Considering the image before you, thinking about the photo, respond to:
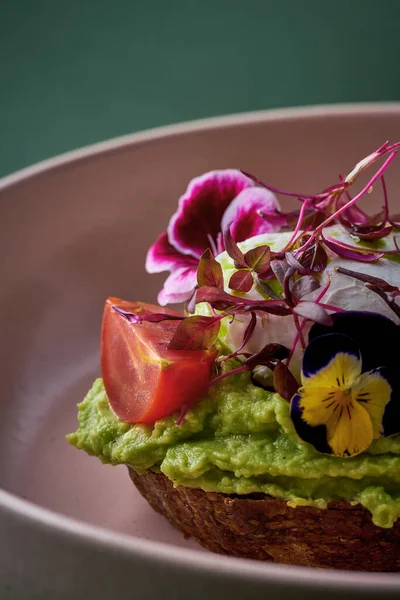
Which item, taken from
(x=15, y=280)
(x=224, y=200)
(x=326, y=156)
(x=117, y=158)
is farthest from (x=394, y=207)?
(x=15, y=280)

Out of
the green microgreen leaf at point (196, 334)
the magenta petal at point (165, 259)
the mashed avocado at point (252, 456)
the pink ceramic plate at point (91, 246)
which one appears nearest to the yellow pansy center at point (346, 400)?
the mashed avocado at point (252, 456)

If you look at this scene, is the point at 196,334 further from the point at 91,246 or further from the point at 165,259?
the point at 91,246

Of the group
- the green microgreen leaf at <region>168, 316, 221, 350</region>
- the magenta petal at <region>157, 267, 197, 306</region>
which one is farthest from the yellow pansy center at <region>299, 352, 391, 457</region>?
the magenta petal at <region>157, 267, 197, 306</region>

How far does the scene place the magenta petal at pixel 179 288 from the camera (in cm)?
190

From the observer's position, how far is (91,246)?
242 cm

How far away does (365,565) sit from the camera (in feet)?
4.60

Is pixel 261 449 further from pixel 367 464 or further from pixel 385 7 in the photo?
pixel 385 7

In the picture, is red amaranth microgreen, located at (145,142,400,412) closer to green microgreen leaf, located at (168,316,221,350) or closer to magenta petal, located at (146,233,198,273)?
green microgreen leaf, located at (168,316,221,350)

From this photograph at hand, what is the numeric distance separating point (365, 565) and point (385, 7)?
9.64 ft

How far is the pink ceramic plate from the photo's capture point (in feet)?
6.09

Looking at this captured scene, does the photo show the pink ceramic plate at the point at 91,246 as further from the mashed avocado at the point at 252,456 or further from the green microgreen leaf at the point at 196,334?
the green microgreen leaf at the point at 196,334

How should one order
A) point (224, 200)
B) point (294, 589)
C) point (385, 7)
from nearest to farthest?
point (294, 589) < point (224, 200) < point (385, 7)

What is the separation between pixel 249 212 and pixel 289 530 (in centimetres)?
87

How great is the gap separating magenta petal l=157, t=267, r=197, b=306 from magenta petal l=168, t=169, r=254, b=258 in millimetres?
121
